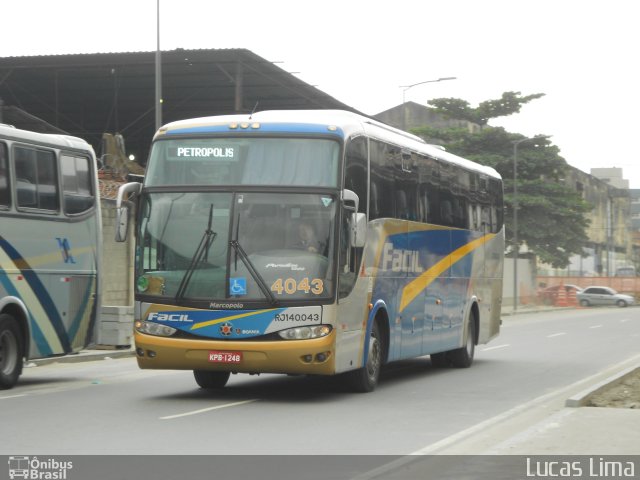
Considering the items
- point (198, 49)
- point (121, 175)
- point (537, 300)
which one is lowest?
point (537, 300)

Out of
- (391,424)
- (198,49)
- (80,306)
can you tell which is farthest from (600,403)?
(198,49)

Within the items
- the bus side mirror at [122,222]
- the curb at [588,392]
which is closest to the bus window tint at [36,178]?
the bus side mirror at [122,222]

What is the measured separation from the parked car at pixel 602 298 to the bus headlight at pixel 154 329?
205 ft

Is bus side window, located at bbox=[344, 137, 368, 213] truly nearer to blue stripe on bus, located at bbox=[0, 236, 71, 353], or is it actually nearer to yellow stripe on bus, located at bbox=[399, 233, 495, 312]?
yellow stripe on bus, located at bbox=[399, 233, 495, 312]

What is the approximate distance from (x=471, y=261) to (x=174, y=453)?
1264 centimetres

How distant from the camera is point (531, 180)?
66188 mm

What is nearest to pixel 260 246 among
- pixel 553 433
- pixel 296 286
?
pixel 296 286

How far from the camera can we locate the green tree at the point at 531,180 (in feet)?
216

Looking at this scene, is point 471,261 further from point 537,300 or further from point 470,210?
point 537,300

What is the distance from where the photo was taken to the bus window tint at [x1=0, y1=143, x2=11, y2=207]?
15.7 m

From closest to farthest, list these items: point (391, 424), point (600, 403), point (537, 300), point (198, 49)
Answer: point (391, 424) < point (600, 403) < point (198, 49) < point (537, 300)

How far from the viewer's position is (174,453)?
10.1 metres

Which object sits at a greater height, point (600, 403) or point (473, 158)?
point (473, 158)

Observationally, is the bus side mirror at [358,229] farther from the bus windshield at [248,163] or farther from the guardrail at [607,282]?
the guardrail at [607,282]
